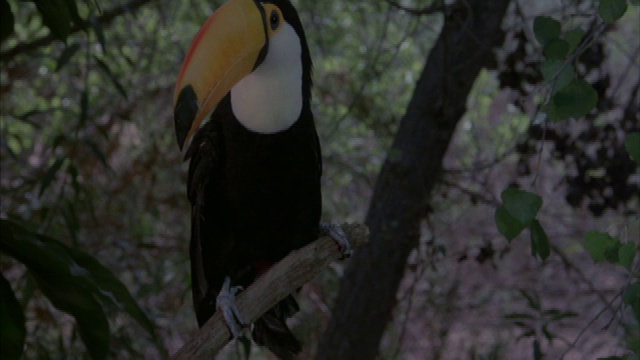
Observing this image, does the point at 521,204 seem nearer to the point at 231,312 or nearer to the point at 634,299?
the point at 634,299

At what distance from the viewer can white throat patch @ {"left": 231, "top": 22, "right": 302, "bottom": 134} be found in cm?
192

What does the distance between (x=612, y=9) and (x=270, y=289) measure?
714 millimetres

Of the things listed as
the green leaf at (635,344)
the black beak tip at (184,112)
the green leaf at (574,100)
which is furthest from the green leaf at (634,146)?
the black beak tip at (184,112)

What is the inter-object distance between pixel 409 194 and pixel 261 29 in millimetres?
838

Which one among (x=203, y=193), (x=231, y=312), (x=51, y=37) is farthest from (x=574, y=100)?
(x=51, y=37)

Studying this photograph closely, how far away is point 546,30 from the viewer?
1.33m

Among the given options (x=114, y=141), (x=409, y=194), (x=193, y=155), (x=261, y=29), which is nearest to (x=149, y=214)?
(x=114, y=141)

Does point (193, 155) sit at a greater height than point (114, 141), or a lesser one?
lesser

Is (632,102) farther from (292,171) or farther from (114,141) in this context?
(114,141)

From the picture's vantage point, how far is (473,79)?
252 centimetres

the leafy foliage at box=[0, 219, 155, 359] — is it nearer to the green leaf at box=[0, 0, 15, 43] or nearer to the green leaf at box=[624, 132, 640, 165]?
the green leaf at box=[0, 0, 15, 43]

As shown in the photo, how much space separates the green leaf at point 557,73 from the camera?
1276 mm

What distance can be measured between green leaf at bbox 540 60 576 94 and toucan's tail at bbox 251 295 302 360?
95cm

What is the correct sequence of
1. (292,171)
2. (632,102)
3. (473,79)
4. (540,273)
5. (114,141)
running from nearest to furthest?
(292,171), (632,102), (473,79), (114,141), (540,273)
